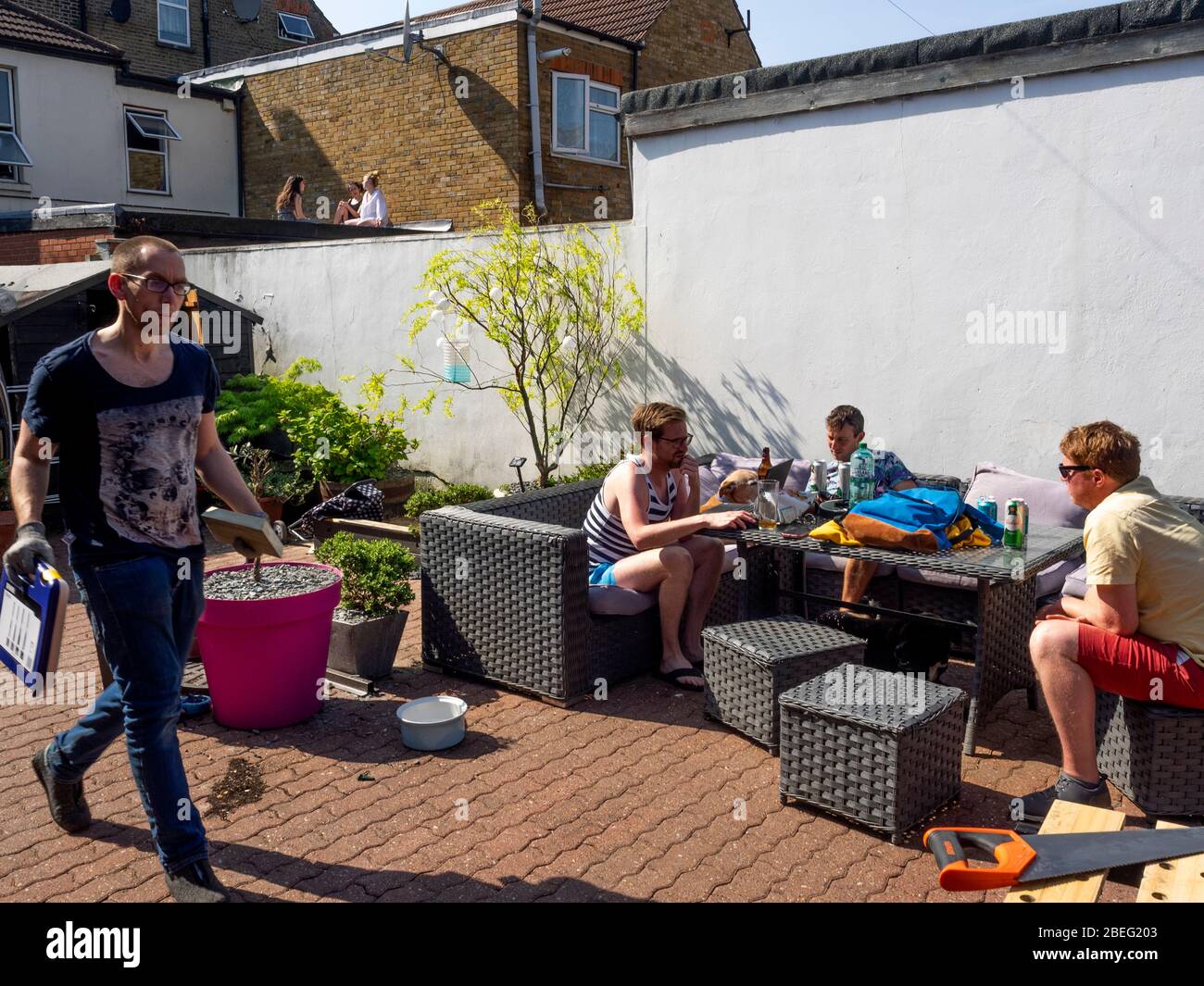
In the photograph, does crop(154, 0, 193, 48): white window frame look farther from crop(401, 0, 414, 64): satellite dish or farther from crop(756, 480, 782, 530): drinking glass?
crop(756, 480, 782, 530): drinking glass

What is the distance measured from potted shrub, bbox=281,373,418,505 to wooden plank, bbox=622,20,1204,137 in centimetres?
321

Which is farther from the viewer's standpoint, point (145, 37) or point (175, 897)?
point (145, 37)

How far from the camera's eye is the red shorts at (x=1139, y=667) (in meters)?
3.54

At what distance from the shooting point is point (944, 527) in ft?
15.1

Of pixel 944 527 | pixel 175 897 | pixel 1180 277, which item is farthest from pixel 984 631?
pixel 175 897

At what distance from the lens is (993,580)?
13.9 ft

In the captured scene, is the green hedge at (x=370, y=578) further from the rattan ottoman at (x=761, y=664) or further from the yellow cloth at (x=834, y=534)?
the yellow cloth at (x=834, y=534)

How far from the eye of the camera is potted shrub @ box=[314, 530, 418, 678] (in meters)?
5.17

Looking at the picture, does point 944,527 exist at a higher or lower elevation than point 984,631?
higher

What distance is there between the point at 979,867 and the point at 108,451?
2570 mm

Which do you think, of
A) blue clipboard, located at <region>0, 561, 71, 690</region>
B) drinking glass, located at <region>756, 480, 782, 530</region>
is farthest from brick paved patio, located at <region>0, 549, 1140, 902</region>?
drinking glass, located at <region>756, 480, 782, 530</region>

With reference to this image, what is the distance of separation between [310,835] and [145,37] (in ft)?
71.0

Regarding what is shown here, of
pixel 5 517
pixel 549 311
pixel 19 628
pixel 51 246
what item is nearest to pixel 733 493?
pixel 549 311

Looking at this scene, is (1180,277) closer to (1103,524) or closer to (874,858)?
(1103,524)
